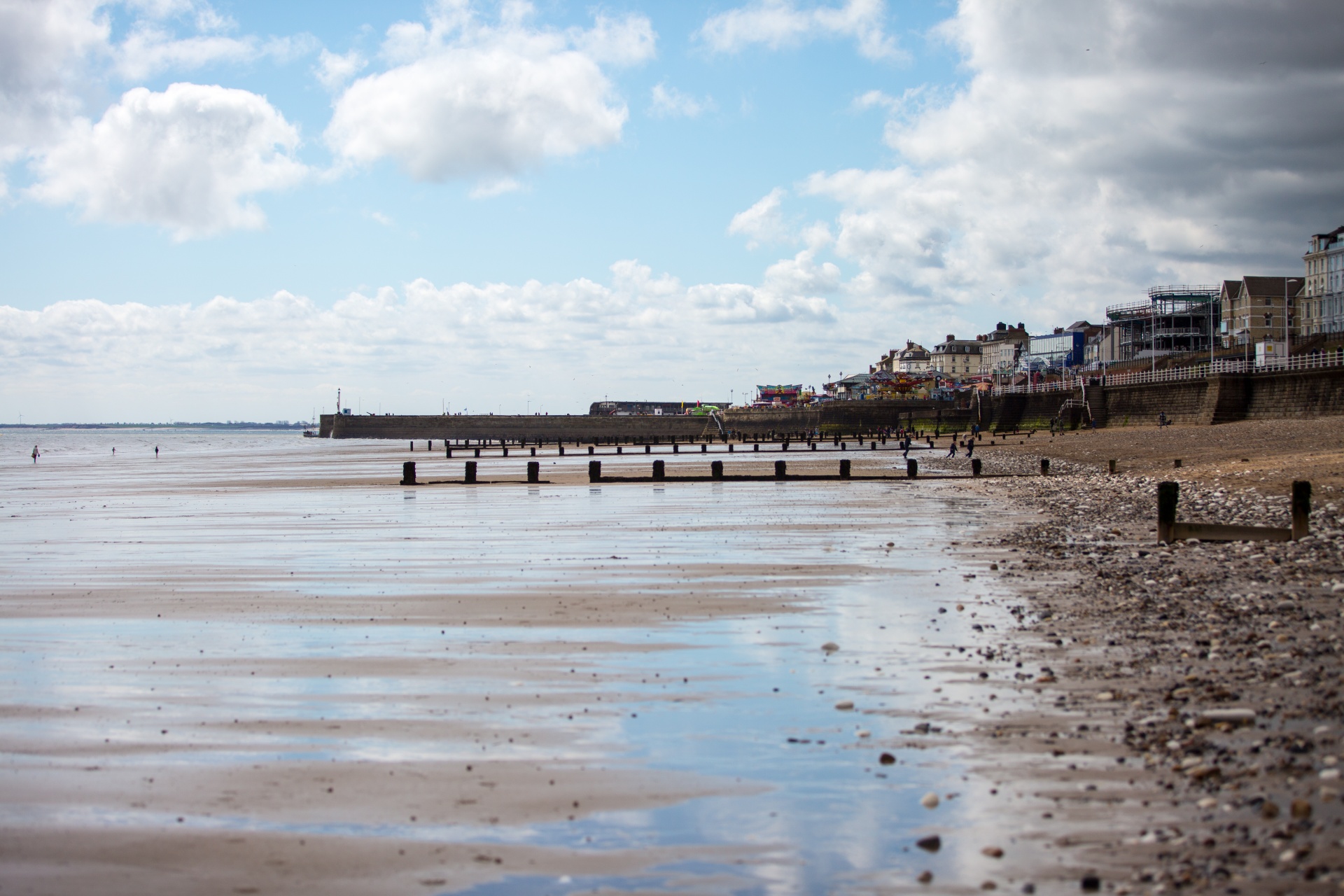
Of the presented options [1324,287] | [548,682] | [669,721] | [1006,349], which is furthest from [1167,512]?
[1006,349]

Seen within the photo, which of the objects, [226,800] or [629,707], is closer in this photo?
[226,800]

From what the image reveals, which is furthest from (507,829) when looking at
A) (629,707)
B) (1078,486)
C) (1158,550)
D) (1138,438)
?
(1138,438)

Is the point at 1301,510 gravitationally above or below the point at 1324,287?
below

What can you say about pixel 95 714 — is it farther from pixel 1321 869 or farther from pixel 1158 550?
pixel 1158 550

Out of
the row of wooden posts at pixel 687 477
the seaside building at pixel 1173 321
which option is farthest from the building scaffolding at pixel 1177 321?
the row of wooden posts at pixel 687 477

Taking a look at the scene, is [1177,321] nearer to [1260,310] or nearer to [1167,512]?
[1260,310]

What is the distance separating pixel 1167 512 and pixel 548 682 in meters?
10.6

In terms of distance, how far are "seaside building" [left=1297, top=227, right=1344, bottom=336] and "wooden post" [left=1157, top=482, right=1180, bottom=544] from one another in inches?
3743

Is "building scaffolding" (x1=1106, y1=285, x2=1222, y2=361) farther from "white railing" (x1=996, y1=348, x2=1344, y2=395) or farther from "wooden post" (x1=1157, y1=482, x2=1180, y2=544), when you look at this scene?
"wooden post" (x1=1157, y1=482, x2=1180, y2=544)

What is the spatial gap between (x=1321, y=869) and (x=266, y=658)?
7633 mm

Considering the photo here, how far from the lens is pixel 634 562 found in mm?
15188

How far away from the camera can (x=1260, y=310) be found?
109m

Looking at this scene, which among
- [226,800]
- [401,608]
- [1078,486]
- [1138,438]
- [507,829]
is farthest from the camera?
[1138,438]

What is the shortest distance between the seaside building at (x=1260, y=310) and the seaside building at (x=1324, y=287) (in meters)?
1.71
